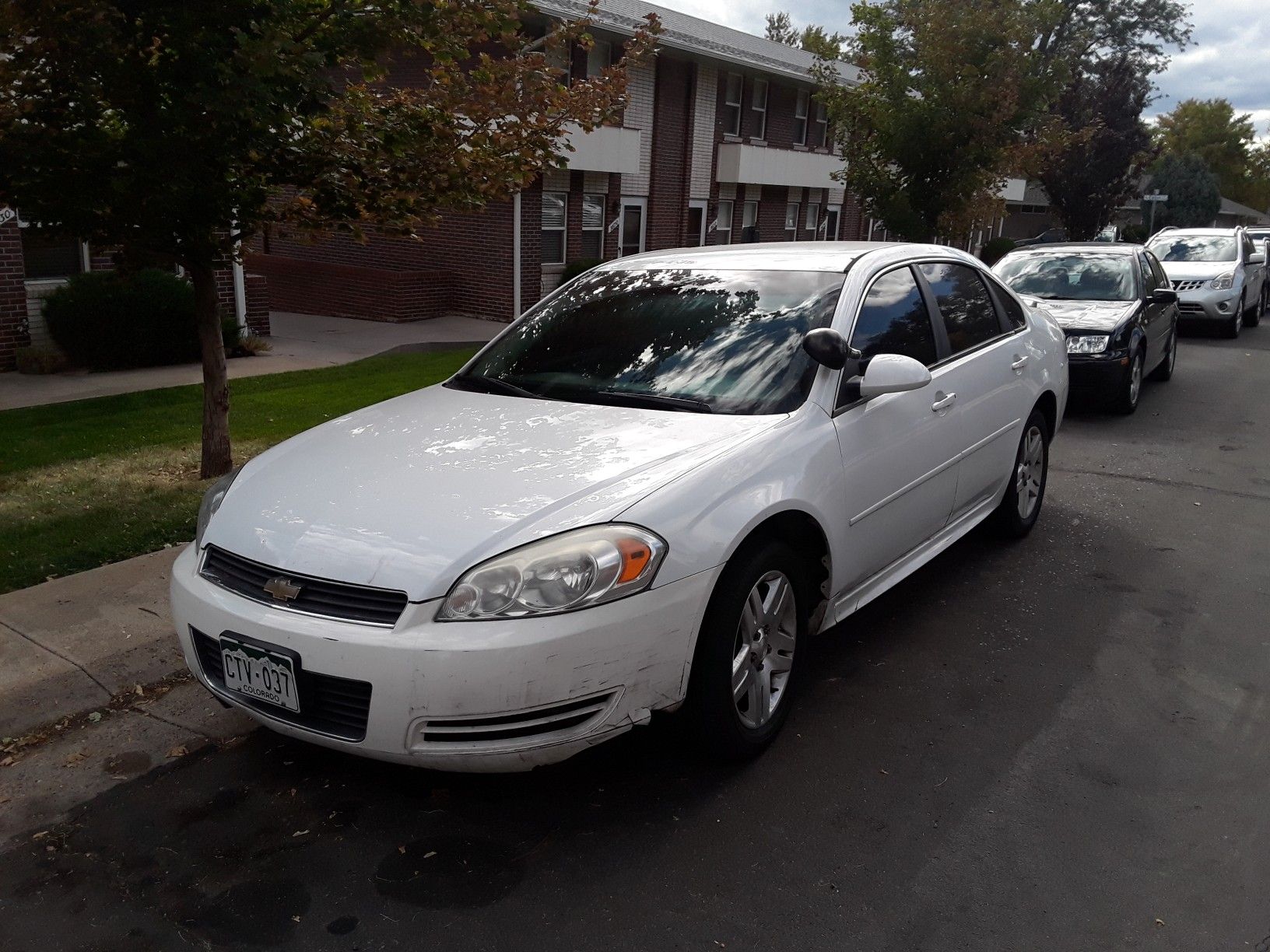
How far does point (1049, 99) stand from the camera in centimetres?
1731

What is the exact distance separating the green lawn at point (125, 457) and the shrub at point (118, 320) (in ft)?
5.78

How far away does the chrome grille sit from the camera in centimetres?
300

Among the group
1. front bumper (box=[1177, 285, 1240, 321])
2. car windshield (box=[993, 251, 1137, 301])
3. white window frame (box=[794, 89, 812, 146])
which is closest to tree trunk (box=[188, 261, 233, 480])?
car windshield (box=[993, 251, 1137, 301])

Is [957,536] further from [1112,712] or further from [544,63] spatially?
[544,63]

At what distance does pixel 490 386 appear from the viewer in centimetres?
457

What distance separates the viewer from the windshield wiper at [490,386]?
14.4 ft

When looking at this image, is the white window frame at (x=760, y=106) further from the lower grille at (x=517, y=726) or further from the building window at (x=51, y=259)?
the lower grille at (x=517, y=726)

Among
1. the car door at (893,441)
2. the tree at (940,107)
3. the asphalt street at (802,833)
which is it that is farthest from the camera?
the tree at (940,107)

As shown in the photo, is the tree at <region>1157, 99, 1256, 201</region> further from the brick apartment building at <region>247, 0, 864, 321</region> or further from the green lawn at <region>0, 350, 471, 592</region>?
the green lawn at <region>0, 350, 471, 592</region>

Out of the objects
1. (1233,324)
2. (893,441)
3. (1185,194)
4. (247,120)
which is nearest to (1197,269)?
(1233,324)

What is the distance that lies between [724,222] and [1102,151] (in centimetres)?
1564

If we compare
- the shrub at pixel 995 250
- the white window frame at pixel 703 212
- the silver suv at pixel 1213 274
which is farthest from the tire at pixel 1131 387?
the shrub at pixel 995 250

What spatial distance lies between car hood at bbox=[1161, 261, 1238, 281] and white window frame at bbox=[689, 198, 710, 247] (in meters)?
9.71

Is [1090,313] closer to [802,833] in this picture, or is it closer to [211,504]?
[802,833]
